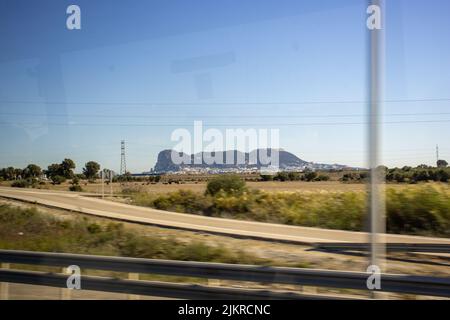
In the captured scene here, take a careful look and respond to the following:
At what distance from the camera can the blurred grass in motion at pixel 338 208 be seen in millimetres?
18531

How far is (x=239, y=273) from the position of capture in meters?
6.56

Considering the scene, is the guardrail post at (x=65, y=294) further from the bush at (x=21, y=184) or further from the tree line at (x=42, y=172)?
the bush at (x=21, y=184)

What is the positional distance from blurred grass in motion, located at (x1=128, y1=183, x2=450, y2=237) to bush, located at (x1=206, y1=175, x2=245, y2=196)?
4.99ft

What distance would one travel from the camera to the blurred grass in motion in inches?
730

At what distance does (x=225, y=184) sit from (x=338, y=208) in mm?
13625

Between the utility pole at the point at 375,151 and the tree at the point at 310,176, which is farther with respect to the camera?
the tree at the point at 310,176

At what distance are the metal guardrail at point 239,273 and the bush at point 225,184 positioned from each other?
26.3 m

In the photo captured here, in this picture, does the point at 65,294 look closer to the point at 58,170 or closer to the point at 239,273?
the point at 239,273

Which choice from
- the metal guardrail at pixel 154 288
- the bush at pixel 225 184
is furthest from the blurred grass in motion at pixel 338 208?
the metal guardrail at pixel 154 288

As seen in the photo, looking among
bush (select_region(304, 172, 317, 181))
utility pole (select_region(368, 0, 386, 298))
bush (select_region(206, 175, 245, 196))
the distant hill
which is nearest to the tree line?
the distant hill

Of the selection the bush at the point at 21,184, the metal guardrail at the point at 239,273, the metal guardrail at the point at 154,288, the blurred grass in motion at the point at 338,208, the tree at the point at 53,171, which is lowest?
the blurred grass in motion at the point at 338,208

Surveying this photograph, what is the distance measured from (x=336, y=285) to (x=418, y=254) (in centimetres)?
732
